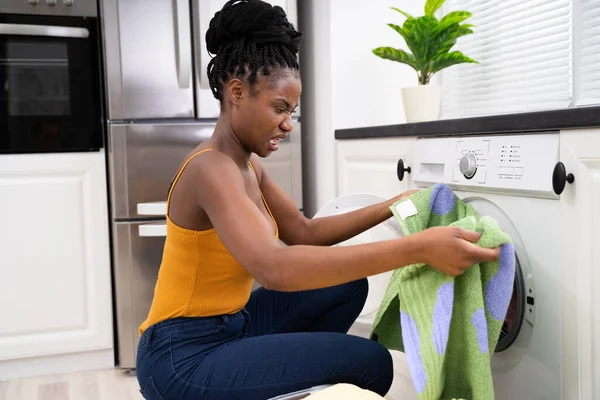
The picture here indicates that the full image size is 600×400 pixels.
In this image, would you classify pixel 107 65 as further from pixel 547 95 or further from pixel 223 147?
pixel 547 95

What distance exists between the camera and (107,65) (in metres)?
2.37

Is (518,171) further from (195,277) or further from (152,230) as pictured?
(152,230)

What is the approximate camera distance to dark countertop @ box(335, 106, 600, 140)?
1.20m

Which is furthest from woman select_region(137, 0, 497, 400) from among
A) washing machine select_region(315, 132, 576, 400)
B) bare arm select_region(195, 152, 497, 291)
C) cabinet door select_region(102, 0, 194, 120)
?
cabinet door select_region(102, 0, 194, 120)

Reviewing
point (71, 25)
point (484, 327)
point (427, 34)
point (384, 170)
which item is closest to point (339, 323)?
point (484, 327)

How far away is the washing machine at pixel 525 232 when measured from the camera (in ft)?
4.34

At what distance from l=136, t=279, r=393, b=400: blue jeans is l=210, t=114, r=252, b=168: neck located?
1.10ft

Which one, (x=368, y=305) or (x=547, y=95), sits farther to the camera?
(x=547, y=95)

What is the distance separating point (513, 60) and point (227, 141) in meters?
1.54

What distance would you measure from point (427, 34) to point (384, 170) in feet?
1.75

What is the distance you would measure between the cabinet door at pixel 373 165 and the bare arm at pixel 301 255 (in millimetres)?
838

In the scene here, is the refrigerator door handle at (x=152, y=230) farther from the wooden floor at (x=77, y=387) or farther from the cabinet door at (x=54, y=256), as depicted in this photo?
the wooden floor at (x=77, y=387)

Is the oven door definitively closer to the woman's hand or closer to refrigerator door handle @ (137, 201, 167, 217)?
refrigerator door handle @ (137, 201, 167, 217)

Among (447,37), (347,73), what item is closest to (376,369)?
(447,37)
